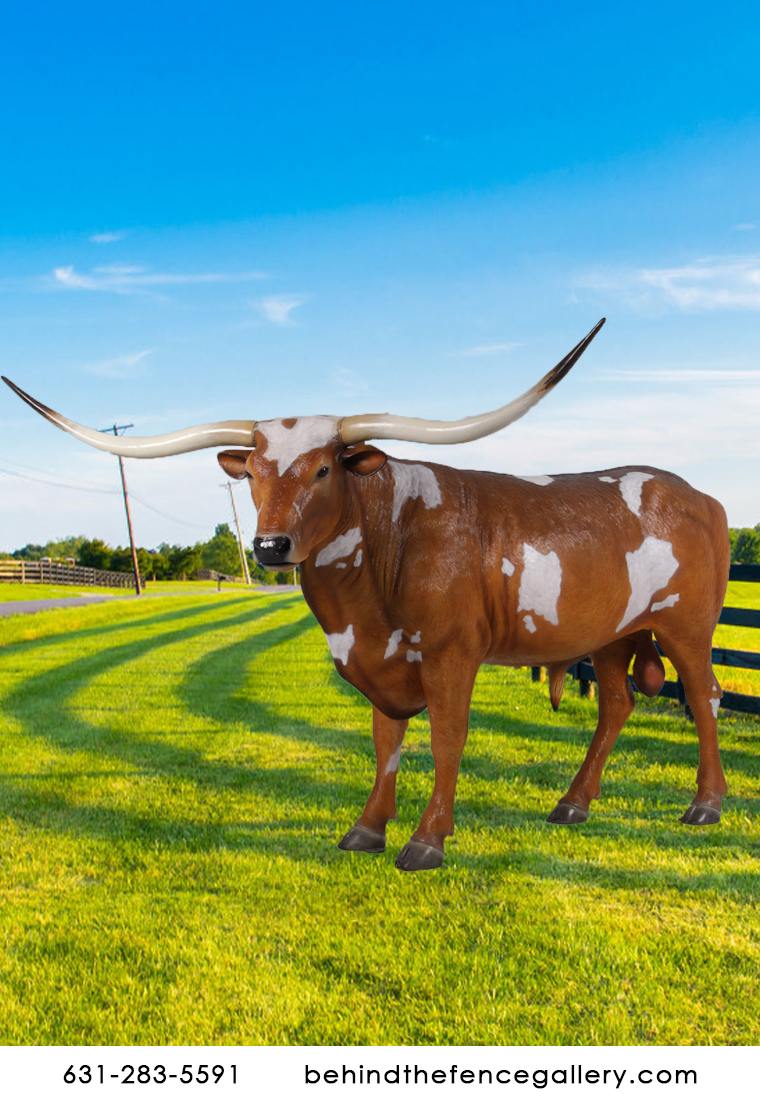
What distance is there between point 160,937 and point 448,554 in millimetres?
2257

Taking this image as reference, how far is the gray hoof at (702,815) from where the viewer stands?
5254 millimetres

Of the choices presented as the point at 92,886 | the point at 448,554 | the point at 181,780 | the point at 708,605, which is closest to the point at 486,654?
the point at 448,554

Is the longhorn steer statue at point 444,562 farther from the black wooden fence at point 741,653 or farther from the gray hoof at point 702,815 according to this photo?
the black wooden fence at point 741,653

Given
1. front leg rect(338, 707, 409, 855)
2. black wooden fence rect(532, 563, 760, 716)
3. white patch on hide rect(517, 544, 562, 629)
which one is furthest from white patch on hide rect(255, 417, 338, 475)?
black wooden fence rect(532, 563, 760, 716)

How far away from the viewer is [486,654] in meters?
4.68

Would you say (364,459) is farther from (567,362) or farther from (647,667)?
(647,667)

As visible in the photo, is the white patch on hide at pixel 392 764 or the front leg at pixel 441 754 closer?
the front leg at pixel 441 754

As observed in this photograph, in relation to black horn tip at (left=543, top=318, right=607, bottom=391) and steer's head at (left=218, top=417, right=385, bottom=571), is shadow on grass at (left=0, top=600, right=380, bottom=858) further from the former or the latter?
black horn tip at (left=543, top=318, right=607, bottom=391)

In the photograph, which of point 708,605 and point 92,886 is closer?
point 92,886

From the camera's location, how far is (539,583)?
4.62 m

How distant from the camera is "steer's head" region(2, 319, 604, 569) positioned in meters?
3.78

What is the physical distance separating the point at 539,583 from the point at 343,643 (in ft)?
3.66

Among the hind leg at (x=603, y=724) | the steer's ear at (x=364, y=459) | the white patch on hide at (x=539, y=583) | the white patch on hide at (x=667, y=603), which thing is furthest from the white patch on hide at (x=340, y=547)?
the hind leg at (x=603, y=724)
